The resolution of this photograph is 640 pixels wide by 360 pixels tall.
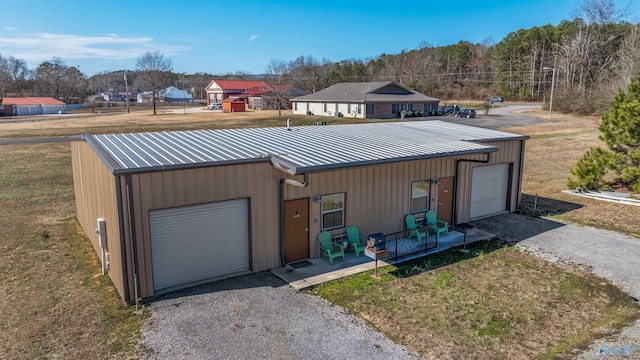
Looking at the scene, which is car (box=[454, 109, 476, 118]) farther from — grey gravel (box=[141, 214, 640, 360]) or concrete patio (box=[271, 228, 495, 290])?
grey gravel (box=[141, 214, 640, 360])

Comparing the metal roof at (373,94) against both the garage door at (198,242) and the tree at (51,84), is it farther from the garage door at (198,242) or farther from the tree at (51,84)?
the tree at (51,84)

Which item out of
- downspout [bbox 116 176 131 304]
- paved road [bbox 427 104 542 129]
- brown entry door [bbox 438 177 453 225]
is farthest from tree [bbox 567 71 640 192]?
paved road [bbox 427 104 542 129]

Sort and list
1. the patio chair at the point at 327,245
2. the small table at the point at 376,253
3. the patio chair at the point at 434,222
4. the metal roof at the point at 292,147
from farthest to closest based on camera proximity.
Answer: the patio chair at the point at 434,222
the patio chair at the point at 327,245
the small table at the point at 376,253
the metal roof at the point at 292,147

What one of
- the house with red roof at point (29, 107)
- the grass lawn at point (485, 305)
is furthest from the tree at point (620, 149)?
the house with red roof at point (29, 107)

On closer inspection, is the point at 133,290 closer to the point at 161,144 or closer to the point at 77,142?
the point at 161,144

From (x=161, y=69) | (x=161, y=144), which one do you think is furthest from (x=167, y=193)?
(x=161, y=69)
